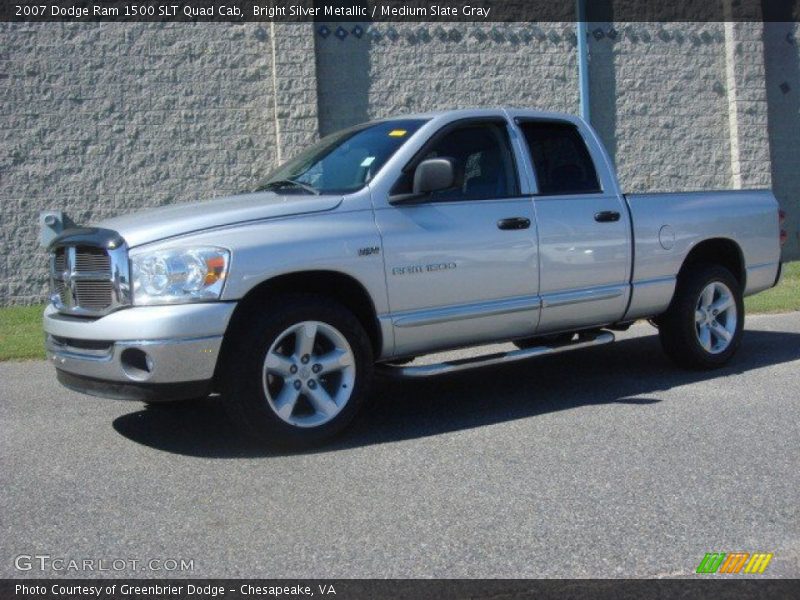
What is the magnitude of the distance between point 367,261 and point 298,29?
9498 millimetres

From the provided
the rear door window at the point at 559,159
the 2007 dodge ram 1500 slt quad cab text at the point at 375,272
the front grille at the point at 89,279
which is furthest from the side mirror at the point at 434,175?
the front grille at the point at 89,279

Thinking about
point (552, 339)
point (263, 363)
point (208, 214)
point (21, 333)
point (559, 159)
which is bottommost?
point (21, 333)

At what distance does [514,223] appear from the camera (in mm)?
6613

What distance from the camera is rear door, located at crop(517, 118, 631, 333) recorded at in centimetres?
683

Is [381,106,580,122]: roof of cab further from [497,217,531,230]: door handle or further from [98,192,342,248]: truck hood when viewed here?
[98,192,342,248]: truck hood

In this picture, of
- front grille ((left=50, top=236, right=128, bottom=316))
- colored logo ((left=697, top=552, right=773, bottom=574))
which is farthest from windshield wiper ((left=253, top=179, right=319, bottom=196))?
colored logo ((left=697, top=552, right=773, bottom=574))

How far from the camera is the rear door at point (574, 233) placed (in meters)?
6.83

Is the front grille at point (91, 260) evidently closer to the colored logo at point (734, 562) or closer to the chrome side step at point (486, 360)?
the chrome side step at point (486, 360)

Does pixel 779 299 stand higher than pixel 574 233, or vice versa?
pixel 574 233

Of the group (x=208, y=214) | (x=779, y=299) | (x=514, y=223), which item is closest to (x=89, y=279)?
(x=208, y=214)

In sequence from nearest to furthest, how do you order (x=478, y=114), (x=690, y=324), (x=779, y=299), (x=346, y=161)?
(x=346, y=161) < (x=478, y=114) < (x=690, y=324) < (x=779, y=299)

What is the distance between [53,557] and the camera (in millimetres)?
4164

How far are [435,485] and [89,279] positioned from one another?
2.35 metres

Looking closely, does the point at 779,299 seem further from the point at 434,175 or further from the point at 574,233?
the point at 434,175
